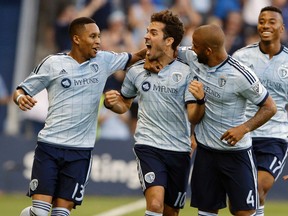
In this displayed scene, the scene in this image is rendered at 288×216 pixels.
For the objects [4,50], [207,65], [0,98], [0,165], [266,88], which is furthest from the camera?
[4,50]

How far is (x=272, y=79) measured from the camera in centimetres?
1250

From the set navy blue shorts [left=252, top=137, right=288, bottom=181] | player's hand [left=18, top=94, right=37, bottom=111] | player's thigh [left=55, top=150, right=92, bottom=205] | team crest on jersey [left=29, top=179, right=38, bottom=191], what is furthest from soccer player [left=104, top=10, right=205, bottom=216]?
navy blue shorts [left=252, top=137, right=288, bottom=181]

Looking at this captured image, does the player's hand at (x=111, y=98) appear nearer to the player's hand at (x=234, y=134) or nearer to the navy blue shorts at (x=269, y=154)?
the player's hand at (x=234, y=134)

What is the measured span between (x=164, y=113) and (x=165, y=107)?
7 cm

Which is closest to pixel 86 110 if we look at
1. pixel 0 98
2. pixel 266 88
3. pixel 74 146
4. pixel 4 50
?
pixel 74 146

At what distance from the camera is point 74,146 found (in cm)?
1159

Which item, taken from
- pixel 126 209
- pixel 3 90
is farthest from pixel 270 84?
pixel 3 90

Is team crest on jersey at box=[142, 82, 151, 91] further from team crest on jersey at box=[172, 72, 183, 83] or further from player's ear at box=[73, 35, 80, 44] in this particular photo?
player's ear at box=[73, 35, 80, 44]

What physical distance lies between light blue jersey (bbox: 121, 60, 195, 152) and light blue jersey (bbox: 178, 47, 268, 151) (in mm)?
172

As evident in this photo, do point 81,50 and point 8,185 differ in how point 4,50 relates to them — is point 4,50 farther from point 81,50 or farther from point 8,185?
point 81,50

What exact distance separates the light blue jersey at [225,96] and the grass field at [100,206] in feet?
16.9

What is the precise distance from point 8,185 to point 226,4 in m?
5.48

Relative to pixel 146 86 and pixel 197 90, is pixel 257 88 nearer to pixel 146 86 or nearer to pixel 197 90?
pixel 197 90

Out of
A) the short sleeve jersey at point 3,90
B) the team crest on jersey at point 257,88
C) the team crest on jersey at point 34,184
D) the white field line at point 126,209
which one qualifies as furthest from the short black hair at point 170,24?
the short sleeve jersey at point 3,90
